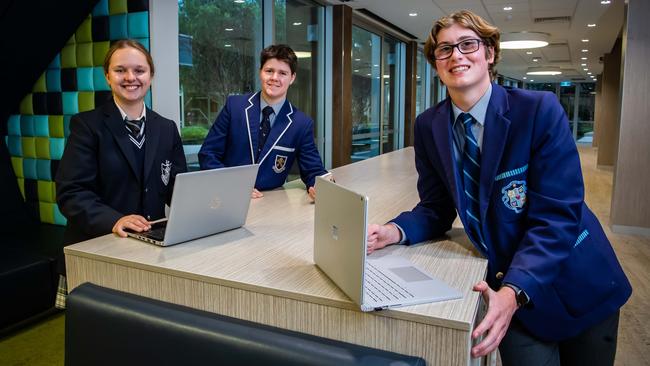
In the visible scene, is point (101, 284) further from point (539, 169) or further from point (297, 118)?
point (297, 118)

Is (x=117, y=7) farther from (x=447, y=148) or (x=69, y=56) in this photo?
(x=447, y=148)

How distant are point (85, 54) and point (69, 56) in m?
0.18

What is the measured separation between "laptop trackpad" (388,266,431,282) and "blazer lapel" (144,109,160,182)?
120 cm

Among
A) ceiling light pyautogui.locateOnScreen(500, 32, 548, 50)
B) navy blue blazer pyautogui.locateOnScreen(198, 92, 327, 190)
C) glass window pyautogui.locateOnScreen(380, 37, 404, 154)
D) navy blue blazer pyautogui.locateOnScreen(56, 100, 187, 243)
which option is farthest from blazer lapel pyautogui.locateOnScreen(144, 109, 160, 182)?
ceiling light pyautogui.locateOnScreen(500, 32, 548, 50)

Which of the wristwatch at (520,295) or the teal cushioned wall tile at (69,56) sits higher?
the teal cushioned wall tile at (69,56)

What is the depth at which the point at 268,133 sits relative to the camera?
2.73 meters

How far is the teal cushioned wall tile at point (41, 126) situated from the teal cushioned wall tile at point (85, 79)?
0.47m

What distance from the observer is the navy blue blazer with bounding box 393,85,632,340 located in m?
1.29

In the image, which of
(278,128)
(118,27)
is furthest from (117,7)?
(278,128)

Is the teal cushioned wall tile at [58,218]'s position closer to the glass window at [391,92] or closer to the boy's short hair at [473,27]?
the boy's short hair at [473,27]

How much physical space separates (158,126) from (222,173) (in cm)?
75

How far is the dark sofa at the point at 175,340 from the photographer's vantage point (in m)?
1.09

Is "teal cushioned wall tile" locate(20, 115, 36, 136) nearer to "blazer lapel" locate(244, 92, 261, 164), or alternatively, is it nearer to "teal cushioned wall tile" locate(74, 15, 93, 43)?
"teal cushioned wall tile" locate(74, 15, 93, 43)

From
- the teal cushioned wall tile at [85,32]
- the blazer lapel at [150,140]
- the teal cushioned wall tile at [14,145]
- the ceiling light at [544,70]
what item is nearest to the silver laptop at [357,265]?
the blazer lapel at [150,140]
